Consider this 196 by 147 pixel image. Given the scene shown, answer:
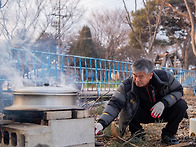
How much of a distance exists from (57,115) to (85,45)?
2366 centimetres

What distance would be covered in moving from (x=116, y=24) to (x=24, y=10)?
16.1 metres

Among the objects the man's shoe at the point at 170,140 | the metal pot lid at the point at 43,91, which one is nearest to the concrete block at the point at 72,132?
the metal pot lid at the point at 43,91

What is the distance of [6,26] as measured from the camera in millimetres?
3855

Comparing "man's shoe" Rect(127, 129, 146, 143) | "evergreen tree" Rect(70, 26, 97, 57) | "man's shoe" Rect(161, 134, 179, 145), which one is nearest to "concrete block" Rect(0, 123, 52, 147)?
"man's shoe" Rect(127, 129, 146, 143)

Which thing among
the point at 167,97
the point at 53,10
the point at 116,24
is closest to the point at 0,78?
the point at 167,97

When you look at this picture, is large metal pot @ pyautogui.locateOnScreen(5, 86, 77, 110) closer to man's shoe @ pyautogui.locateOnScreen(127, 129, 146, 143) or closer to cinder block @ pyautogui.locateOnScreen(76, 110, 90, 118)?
cinder block @ pyautogui.locateOnScreen(76, 110, 90, 118)

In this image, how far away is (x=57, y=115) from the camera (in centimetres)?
194

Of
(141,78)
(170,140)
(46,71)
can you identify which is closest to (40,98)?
(141,78)

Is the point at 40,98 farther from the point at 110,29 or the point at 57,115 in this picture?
the point at 110,29

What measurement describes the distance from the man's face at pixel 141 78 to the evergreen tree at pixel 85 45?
2232cm

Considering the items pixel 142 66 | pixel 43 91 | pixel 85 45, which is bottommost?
pixel 43 91

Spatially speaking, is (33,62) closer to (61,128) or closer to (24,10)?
(24,10)

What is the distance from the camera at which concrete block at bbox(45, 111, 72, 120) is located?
189cm

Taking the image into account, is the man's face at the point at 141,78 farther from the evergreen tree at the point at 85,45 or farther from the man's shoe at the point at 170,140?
the evergreen tree at the point at 85,45
